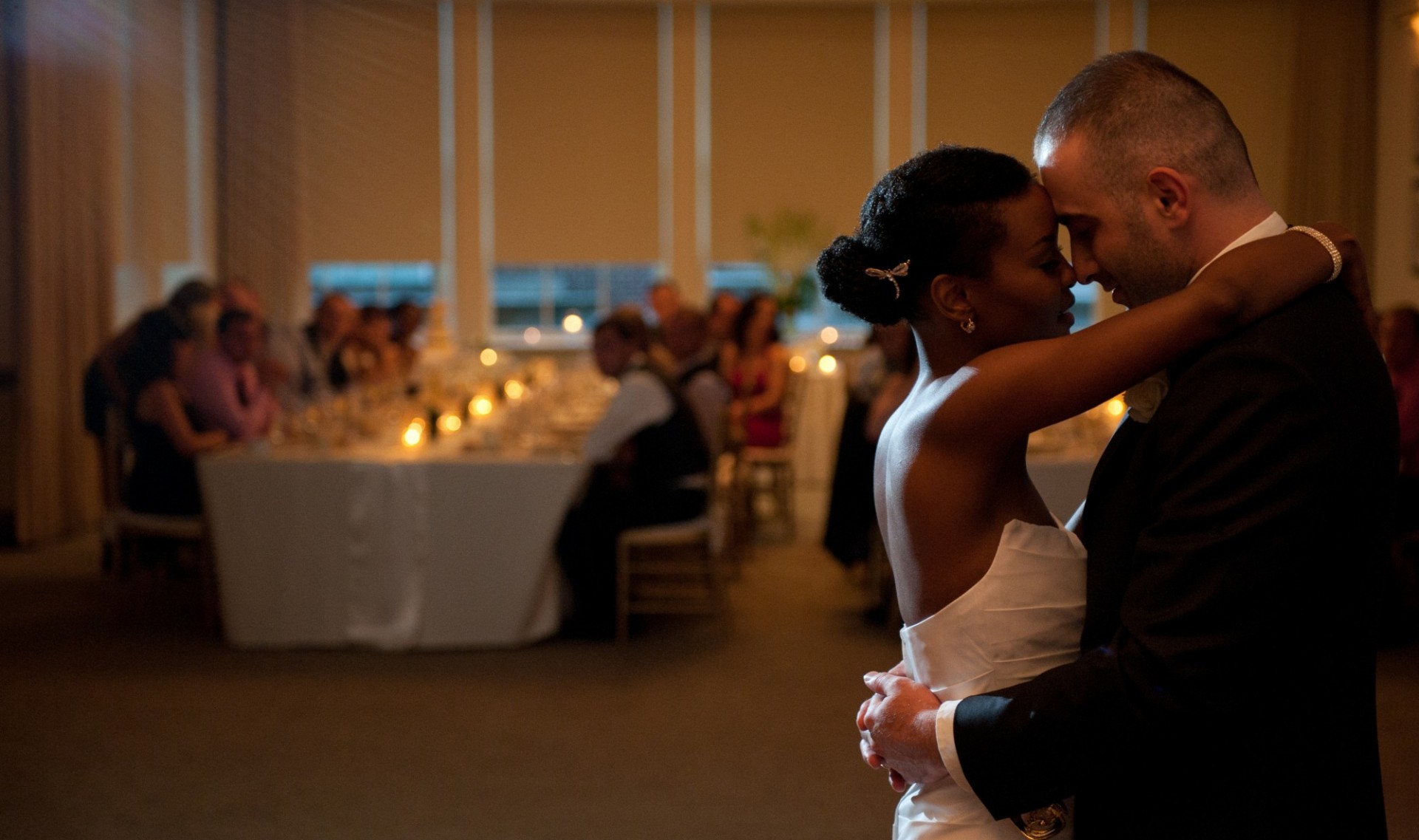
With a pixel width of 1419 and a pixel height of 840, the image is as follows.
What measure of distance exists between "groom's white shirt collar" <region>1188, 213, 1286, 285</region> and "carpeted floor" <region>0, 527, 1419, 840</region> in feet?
7.81

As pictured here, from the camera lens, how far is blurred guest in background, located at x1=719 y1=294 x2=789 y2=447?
7.87 meters

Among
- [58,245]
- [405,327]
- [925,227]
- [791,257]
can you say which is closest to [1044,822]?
[925,227]

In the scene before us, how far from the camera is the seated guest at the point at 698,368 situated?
619 cm

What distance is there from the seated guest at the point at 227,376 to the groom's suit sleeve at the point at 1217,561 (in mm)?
5271

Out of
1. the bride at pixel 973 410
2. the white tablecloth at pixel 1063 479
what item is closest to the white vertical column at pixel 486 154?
the white tablecloth at pixel 1063 479

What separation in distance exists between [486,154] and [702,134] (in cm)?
196

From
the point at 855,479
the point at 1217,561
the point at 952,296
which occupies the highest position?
the point at 952,296

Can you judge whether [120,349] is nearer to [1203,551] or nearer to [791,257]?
[1203,551]

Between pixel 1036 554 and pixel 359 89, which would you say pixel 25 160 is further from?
pixel 1036 554

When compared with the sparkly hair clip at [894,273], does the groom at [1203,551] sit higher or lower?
lower

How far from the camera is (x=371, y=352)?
8.23 meters

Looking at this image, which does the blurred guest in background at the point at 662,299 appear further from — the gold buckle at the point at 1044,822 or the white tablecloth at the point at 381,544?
the gold buckle at the point at 1044,822

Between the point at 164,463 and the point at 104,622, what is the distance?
2.27ft

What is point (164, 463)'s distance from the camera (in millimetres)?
5648
